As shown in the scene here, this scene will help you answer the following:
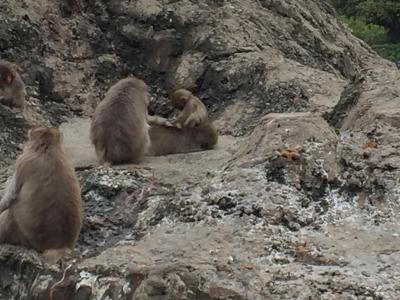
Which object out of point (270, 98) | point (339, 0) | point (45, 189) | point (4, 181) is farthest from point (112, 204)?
point (339, 0)

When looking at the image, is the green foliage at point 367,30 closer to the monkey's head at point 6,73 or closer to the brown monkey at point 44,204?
the monkey's head at point 6,73

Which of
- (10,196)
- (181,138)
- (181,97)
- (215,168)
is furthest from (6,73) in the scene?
(10,196)

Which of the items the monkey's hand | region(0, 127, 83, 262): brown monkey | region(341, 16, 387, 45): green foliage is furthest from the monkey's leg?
region(341, 16, 387, 45): green foliage

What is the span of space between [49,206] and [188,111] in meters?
3.57

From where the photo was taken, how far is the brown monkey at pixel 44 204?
595 cm

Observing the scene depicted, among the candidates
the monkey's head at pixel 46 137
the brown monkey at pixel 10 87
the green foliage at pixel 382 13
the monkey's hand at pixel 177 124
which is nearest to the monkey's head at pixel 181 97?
the monkey's hand at pixel 177 124

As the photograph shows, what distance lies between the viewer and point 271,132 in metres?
6.70

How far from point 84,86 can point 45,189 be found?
4.66m

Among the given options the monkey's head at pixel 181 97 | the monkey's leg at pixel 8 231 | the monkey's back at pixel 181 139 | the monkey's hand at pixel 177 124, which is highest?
the monkey's head at pixel 181 97

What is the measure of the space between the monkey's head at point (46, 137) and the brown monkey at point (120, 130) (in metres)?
1.66

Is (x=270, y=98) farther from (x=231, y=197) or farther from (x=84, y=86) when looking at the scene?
(x=231, y=197)

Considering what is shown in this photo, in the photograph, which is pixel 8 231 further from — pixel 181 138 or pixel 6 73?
pixel 6 73

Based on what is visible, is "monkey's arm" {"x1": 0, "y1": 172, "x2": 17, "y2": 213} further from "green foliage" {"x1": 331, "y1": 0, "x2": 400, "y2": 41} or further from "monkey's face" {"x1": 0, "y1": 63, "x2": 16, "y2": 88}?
"green foliage" {"x1": 331, "y1": 0, "x2": 400, "y2": 41}

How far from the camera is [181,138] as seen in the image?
909 cm
